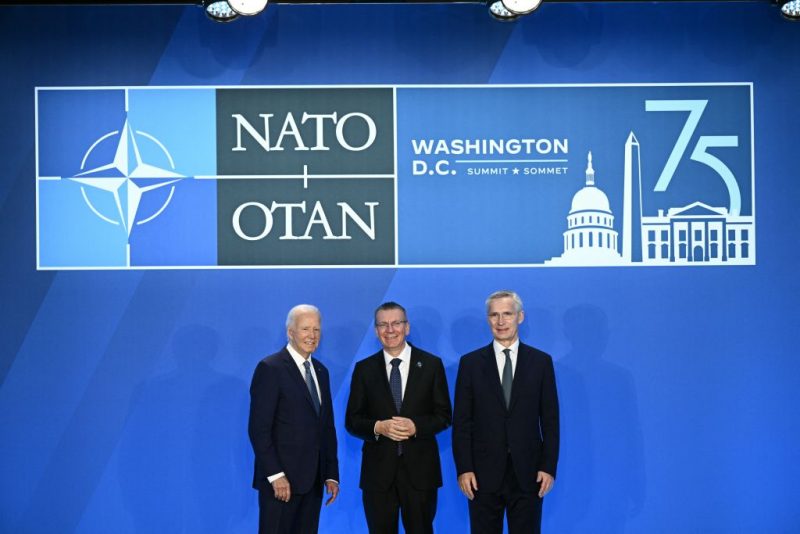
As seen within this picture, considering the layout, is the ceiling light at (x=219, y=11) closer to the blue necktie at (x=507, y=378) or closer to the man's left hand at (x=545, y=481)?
the blue necktie at (x=507, y=378)

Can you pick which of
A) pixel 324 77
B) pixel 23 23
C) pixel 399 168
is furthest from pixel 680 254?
pixel 23 23

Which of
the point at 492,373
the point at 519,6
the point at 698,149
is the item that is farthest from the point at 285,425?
the point at 698,149

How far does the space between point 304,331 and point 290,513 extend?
3.06 feet

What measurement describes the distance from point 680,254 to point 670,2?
63.1 inches

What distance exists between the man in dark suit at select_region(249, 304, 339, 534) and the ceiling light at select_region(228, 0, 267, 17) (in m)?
1.69

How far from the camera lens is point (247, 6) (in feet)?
16.3

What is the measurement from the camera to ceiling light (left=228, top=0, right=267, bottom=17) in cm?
496

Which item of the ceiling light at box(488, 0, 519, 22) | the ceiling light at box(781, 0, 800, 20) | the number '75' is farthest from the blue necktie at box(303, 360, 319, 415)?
the ceiling light at box(781, 0, 800, 20)

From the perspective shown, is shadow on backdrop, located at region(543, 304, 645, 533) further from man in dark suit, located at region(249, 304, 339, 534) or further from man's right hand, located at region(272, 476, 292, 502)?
man's right hand, located at region(272, 476, 292, 502)

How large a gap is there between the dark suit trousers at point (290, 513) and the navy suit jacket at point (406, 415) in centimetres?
32

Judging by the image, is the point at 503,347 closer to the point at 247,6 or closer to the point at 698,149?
the point at 698,149

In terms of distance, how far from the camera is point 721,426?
553cm

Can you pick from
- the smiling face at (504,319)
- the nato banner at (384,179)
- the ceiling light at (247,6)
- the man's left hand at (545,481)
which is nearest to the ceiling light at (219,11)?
the ceiling light at (247,6)

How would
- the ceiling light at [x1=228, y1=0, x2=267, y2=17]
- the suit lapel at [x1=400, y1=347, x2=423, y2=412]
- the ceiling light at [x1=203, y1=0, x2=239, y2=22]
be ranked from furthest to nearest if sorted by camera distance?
the ceiling light at [x1=203, y1=0, x2=239, y2=22], the ceiling light at [x1=228, y1=0, x2=267, y2=17], the suit lapel at [x1=400, y1=347, x2=423, y2=412]
